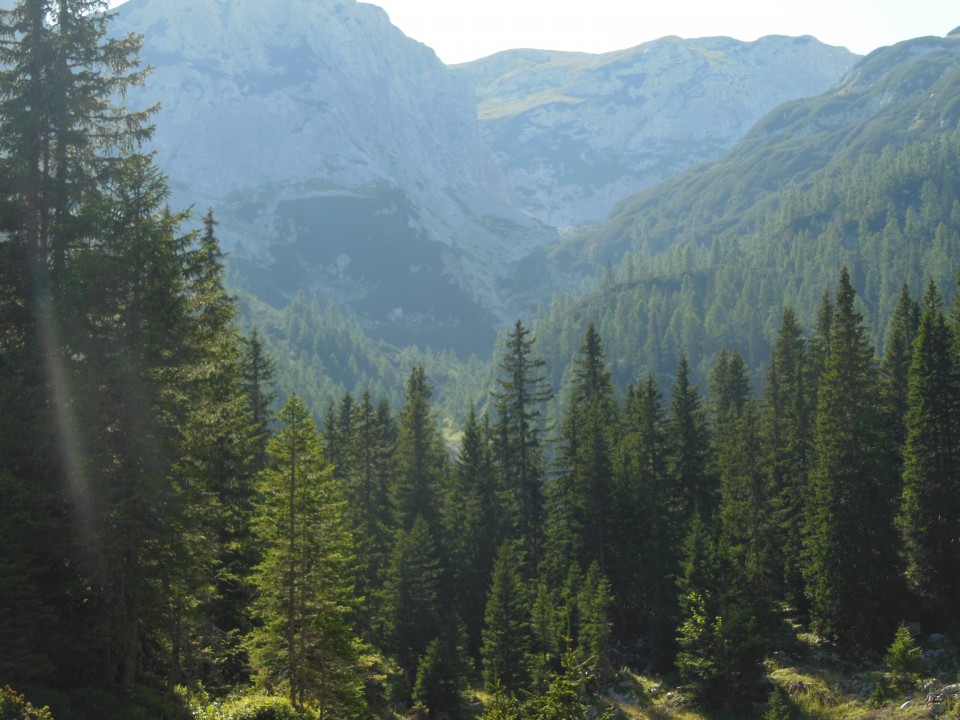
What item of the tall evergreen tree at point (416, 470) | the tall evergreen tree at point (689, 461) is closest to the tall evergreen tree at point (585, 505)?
the tall evergreen tree at point (689, 461)

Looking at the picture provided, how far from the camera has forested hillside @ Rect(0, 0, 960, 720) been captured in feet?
73.7

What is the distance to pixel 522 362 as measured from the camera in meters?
56.8

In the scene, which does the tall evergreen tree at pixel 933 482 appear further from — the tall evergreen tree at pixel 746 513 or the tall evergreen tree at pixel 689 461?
the tall evergreen tree at pixel 689 461

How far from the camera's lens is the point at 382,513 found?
196 feet

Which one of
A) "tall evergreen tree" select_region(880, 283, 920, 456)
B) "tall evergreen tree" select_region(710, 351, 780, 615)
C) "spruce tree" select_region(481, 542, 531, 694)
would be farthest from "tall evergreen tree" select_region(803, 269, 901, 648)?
"spruce tree" select_region(481, 542, 531, 694)

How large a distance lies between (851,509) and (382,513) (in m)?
30.9

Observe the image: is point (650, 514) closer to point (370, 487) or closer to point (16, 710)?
point (370, 487)

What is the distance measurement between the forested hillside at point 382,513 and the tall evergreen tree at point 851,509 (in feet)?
0.46

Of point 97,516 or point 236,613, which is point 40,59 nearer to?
point 97,516

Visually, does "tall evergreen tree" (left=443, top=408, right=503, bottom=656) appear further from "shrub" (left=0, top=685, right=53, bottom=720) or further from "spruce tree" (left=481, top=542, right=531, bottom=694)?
"shrub" (left=0, top=685, right=53, bottom=720)

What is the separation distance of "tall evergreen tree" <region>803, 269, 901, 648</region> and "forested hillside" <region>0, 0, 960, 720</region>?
5.6 inches

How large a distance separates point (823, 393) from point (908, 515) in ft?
22.5

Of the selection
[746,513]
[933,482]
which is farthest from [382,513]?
[933,482]

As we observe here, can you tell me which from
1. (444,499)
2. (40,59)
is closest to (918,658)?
(444,499)
